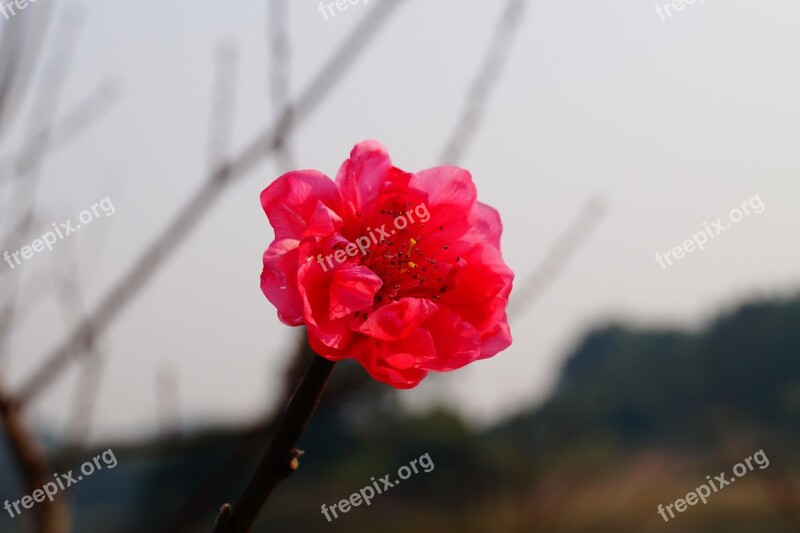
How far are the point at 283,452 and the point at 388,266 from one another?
215 mm

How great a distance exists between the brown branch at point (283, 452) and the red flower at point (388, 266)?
0.10 feet

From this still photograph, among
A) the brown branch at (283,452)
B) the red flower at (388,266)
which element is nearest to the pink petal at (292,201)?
the red flower at (388,266)

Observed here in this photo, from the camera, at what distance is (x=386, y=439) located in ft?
22.9

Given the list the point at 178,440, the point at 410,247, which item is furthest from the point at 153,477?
the point at 410,247

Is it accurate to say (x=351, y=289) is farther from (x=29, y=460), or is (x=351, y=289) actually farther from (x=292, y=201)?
(x=29, y=460)

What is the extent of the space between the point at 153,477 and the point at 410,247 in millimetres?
5804

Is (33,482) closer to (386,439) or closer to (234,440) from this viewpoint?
(234,440)

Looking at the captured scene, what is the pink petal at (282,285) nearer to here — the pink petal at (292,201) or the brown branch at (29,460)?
the pink petal at (292,201)

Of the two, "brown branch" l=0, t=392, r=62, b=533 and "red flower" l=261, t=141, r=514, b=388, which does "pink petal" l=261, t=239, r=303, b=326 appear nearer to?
"red flower" l=261, t=141, r=514, b=388

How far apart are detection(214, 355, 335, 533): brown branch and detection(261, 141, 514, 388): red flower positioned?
0.03 m

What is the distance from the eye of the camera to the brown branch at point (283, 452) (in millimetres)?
457

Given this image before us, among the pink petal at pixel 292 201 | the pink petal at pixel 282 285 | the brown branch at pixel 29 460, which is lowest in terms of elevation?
the brown branch at pixel 29 460

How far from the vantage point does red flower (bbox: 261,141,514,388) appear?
21.4 inches

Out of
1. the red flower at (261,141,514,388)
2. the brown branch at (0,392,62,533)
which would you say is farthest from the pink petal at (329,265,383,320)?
the brown branch at (0,392,62,533)
